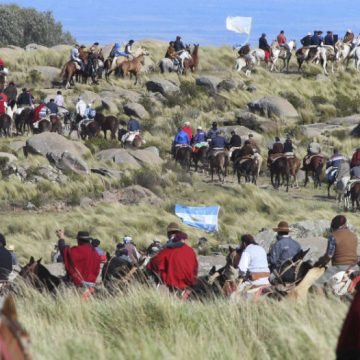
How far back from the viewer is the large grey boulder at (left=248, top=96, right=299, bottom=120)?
46.8 meters

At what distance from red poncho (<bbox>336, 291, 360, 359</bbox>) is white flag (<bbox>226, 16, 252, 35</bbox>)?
171ft

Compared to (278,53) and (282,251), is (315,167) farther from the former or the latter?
(278,53)

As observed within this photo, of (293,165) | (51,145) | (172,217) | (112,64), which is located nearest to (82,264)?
(172,217)

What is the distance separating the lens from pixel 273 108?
46938 millimetres

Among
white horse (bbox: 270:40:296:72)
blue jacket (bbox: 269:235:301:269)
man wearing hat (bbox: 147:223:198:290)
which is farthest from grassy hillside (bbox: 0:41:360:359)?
blue jacket (bbox: 269:235:301:269)

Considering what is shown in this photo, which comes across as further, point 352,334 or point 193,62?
point 193,62

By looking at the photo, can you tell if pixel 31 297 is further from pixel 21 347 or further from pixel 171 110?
pixel 171 110

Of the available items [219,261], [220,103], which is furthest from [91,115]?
[219,261]

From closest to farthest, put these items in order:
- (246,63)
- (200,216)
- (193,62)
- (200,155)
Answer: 1. (200,216)
2. (200,155)
3. (193,62)
4. (246,63)

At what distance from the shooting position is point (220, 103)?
49.2 meters

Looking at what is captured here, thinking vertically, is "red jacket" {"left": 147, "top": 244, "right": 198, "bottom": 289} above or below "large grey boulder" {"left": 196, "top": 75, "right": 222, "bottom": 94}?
below

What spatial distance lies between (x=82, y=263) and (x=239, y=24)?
4625 centimetres

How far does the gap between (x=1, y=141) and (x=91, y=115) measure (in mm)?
4024

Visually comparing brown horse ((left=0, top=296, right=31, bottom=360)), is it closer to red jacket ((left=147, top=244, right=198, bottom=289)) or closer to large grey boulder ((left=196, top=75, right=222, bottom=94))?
red jacket ((left=147, top=244, right=198, bottom=289))
